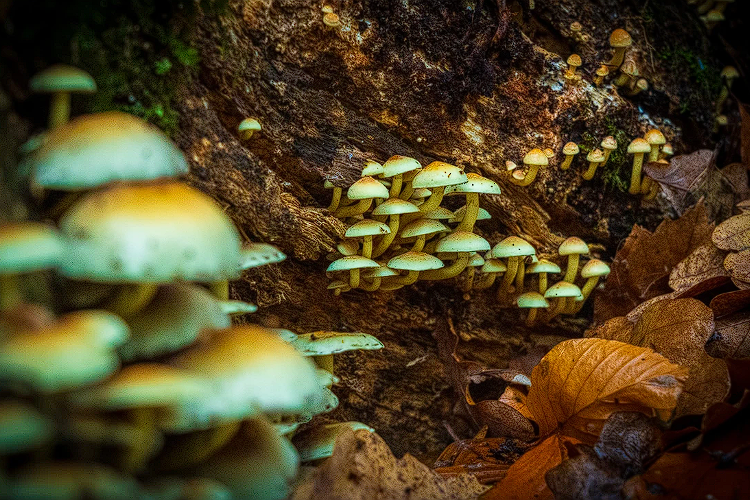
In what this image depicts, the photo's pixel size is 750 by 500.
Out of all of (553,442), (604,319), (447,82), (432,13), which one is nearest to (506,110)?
(447,82)

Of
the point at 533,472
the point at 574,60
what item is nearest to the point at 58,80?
the point at 533,472

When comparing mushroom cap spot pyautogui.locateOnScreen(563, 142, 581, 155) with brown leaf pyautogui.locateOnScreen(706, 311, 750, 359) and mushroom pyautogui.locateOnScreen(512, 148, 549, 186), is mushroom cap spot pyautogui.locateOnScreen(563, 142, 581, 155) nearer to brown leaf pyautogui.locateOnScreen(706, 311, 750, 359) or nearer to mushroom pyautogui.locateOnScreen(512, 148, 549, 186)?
mushroom pyautogui.locateOnScreen(512, 148, 549, 186)

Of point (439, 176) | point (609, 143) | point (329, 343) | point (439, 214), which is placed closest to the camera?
point (329, 343)

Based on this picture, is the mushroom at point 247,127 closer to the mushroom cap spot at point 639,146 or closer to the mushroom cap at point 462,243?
the mushroom cap at point 462,243

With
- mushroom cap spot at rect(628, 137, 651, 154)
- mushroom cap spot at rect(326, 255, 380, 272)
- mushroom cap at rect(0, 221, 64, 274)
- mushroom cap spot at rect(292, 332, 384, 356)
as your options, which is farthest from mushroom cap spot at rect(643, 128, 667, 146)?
mushroom cap at rect(0, 221, 64, 274)

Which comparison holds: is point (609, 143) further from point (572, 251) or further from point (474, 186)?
point (474, 186)

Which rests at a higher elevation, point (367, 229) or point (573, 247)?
point (367, 229)

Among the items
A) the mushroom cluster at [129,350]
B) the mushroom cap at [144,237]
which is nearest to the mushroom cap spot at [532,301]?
the mushroom cluster at [129,350]
